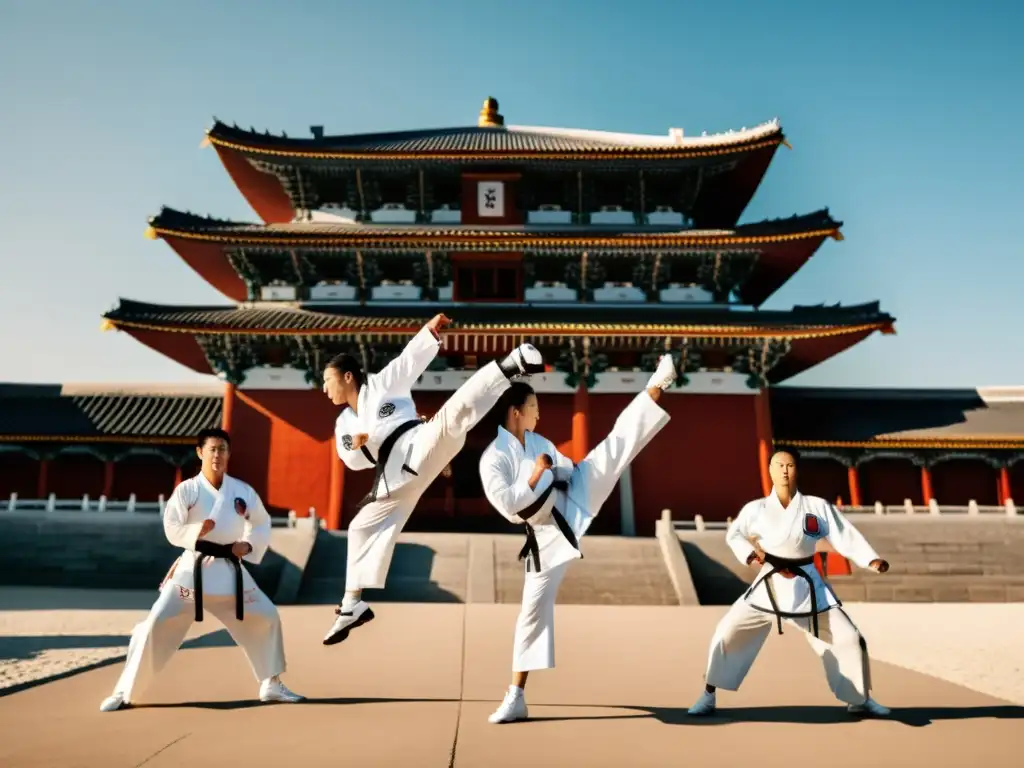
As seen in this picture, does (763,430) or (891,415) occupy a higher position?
(891,415)

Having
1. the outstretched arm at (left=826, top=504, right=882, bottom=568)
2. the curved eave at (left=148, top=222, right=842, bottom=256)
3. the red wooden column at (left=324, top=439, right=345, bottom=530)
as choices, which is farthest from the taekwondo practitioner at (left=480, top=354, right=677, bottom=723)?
the curved eave at (left=148, top=222, right=842, bottom=256)

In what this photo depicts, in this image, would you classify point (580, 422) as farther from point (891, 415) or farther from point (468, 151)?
point (891, 415)

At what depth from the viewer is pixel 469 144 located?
18047mm

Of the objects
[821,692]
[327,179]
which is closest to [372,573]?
[821,692]

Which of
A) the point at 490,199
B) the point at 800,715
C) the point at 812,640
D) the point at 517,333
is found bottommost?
the point at 800,715

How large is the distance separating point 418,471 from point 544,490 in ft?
2.37

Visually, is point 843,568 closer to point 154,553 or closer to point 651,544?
point 651,544

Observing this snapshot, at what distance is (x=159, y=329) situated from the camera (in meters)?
14.1

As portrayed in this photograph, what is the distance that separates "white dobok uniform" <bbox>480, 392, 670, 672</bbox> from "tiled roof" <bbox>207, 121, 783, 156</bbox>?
1371 cm

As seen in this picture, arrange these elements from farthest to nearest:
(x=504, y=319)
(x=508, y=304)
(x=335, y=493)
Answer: (x=508, y=304) → (x=504, y=319) → (x=335, y=493)

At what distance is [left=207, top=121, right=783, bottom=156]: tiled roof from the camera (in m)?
16.4

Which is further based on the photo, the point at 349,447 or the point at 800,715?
the point at 349,447

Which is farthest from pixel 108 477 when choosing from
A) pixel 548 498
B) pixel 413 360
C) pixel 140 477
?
pixel 548 498

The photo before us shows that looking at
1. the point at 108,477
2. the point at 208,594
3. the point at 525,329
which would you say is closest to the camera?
the point at 208,594
